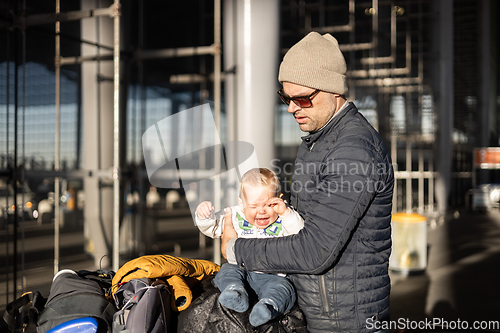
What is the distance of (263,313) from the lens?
67.2 inches

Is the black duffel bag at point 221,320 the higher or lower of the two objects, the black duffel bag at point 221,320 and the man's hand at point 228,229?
the lower

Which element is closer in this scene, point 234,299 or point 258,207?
point 234,299

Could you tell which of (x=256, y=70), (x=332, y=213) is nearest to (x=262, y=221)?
(x=332, y=213)

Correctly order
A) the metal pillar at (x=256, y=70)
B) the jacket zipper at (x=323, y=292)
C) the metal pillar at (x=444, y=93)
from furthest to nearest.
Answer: the metal pillar at (x=444, y=93), the metal pillar at (x=256, y=70), the jacket zipper at (x=323, y=292)

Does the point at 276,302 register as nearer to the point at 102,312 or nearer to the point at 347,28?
the point at 102,312

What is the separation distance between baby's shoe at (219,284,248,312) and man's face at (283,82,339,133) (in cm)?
71

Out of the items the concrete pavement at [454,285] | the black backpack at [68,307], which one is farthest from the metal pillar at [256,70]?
the black backpack at [68,307]

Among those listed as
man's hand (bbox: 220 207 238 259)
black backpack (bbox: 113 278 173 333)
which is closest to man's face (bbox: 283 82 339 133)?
man's hand (bbox: 220 207 238 259)

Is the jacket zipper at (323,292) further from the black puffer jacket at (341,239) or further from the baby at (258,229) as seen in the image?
the baby at (258,229)

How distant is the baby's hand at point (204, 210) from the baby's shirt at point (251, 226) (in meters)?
0.02

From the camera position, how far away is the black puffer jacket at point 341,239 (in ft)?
5.02

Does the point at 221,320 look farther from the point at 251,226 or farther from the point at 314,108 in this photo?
the point at 314,108

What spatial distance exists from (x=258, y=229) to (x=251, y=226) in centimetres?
4

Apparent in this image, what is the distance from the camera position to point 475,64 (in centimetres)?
2439
